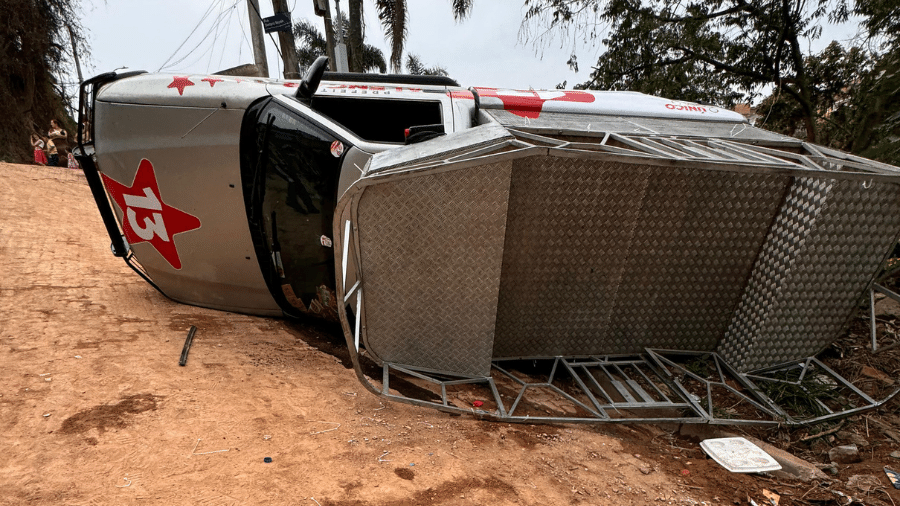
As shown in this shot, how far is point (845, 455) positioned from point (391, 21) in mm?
13053

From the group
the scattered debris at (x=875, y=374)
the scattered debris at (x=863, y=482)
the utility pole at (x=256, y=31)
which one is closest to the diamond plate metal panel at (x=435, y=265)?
the scattered debris at (x=863, y=482)

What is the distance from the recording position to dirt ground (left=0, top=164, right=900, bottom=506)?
2070 millimetres

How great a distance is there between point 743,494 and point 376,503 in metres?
1.94

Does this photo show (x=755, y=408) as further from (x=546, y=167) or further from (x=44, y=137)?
(x=44, y=137)

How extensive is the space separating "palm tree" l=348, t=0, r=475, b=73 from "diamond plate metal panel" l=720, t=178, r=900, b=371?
11.0 metres

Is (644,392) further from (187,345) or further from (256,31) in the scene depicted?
(256,31)

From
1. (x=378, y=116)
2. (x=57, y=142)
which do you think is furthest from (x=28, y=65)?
(x=378, y=116)

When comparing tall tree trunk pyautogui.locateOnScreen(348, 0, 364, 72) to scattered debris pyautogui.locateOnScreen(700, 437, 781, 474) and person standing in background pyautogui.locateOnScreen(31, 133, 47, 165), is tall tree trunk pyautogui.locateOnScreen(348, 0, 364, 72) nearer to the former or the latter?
person standing in background pyautogui.locateOnScreen(31, 133, 47, 165)

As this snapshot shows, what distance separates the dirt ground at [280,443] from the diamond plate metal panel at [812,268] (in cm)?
61

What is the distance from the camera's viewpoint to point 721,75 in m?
9.81

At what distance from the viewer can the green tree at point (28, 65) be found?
13195 millimetres

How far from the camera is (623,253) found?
3.15 meters

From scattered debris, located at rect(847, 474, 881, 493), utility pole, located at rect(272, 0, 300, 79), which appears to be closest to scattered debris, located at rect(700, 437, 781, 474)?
scattered debris, located at rect(847, 474, 881, 493)

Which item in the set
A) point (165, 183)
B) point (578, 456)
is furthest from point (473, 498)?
point (165, 183)
